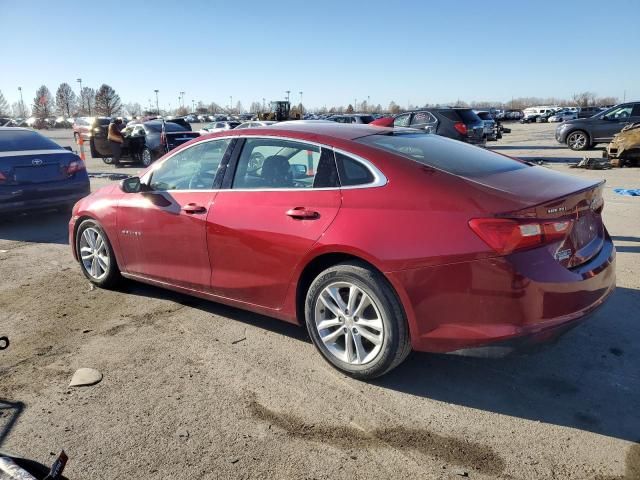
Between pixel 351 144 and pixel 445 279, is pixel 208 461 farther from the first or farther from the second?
pixel 351 144

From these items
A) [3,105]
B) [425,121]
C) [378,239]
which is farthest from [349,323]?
[3,105]

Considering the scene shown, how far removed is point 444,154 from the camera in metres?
3.71

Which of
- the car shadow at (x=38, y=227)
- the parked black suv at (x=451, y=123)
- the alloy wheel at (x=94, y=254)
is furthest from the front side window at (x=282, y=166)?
the parked black suv at (x=451, y=123)

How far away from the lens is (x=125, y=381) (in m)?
3.46

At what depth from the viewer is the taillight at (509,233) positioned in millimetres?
2840

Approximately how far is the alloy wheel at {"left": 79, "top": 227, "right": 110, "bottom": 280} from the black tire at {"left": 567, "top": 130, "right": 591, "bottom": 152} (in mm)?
A: 18812

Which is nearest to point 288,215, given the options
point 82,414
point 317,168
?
point 317,168

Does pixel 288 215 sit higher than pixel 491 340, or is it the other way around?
pixel 288 215

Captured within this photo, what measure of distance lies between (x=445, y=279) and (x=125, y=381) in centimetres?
216

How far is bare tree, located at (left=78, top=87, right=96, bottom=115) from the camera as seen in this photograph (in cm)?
12231

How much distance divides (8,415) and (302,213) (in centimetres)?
213

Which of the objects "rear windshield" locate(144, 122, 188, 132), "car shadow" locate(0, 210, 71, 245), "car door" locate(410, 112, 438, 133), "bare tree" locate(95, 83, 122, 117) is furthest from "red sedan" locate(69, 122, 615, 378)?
"bare tree" locate(95, 83, 122, 117)

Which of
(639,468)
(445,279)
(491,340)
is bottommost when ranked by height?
(639,468)

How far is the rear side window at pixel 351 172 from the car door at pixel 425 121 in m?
12.9
